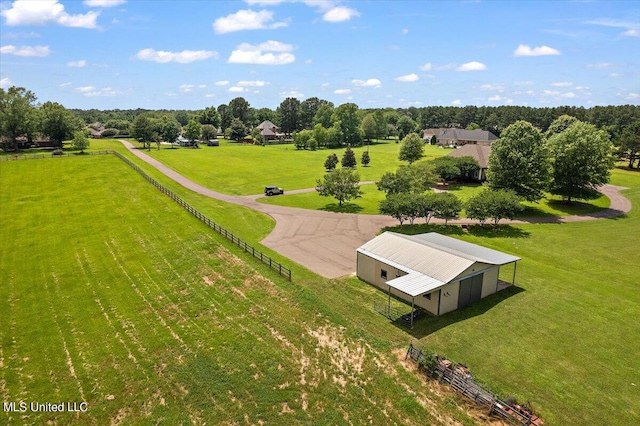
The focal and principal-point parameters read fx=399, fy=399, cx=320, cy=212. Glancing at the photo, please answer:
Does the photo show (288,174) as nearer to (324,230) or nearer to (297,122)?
(324,230)

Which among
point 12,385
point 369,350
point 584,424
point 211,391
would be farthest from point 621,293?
point 12,385

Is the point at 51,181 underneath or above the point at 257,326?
above

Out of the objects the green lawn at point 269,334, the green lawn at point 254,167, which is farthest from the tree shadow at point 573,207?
the green lawn at point 254,167

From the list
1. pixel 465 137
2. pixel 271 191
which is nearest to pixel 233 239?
pixel 271 191

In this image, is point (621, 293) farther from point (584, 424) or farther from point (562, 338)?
point (584, 424)

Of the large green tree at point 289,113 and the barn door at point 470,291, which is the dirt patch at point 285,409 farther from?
the large green tree at point 289,113

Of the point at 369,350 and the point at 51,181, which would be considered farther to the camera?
the point at 51,181
